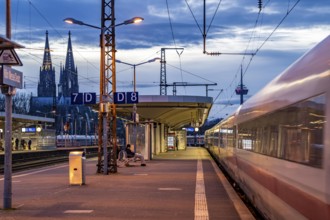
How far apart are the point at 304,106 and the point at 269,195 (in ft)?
10.7

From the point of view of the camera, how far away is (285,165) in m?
7.36

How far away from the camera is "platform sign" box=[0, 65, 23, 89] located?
11.7 meters

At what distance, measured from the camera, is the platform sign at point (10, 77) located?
11.7m

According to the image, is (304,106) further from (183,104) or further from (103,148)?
(183,104)

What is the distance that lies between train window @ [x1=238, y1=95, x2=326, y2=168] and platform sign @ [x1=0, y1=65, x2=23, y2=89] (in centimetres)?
528

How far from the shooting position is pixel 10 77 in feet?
39.4

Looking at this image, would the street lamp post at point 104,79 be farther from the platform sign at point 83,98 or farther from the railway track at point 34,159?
the railway track at point 34,159

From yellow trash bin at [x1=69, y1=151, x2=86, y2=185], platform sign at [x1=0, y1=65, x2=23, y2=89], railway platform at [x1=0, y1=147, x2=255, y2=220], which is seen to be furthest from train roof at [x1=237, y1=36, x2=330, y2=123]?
yellow trash bin at [x1=69, y1=151, x2=86, y2=185]

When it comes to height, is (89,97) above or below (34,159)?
above

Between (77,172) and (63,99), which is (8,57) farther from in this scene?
(63,99)

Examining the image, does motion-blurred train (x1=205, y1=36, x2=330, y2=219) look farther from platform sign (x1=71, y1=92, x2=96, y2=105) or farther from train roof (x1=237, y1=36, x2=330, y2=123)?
platform sign (x1=71, y1=92, x2=96, y2=105)

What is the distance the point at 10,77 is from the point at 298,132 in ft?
23.8

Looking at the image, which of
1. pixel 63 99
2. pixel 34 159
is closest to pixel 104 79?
pixel 34 159

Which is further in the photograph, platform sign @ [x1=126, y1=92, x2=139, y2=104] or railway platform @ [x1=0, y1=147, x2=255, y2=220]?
platform sign @ [x1=126, y1=92, x2=139, y2=104]
